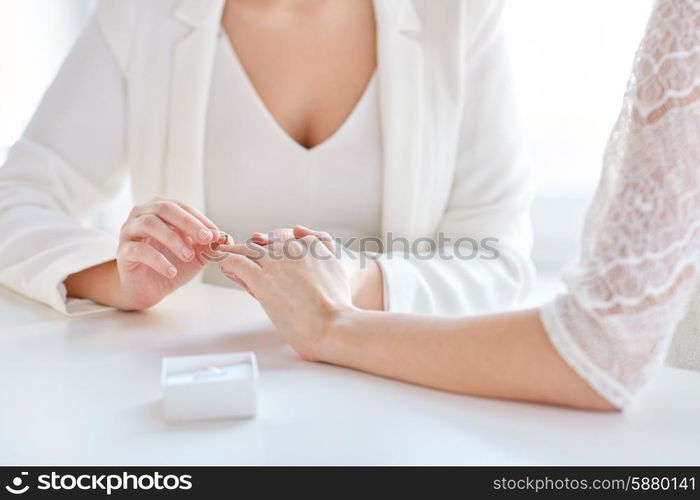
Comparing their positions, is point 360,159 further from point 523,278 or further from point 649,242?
point 649,242

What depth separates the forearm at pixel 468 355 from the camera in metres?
0.79

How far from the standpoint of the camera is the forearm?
789mm

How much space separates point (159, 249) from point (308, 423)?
1.65 feet

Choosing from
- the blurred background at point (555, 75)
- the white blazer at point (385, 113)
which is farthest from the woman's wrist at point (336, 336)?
the blurred background at point (555, 75)

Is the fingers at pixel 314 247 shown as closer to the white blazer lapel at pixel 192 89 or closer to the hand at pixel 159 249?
the hand at pixel 159 249

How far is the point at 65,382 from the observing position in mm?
904

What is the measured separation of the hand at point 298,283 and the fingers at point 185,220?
0.04 m

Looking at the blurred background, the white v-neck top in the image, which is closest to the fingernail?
the white v-neck top

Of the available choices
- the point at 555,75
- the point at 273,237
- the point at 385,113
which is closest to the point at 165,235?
the point at 273,237

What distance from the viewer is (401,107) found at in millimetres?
1467

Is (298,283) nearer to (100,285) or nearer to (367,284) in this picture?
(367,284)

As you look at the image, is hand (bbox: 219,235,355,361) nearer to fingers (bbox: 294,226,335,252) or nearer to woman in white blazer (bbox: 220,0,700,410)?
fingers (bbox: 294,226,335,252)

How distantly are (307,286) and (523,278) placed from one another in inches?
19.7

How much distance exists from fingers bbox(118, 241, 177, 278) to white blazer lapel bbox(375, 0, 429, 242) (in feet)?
1.60
